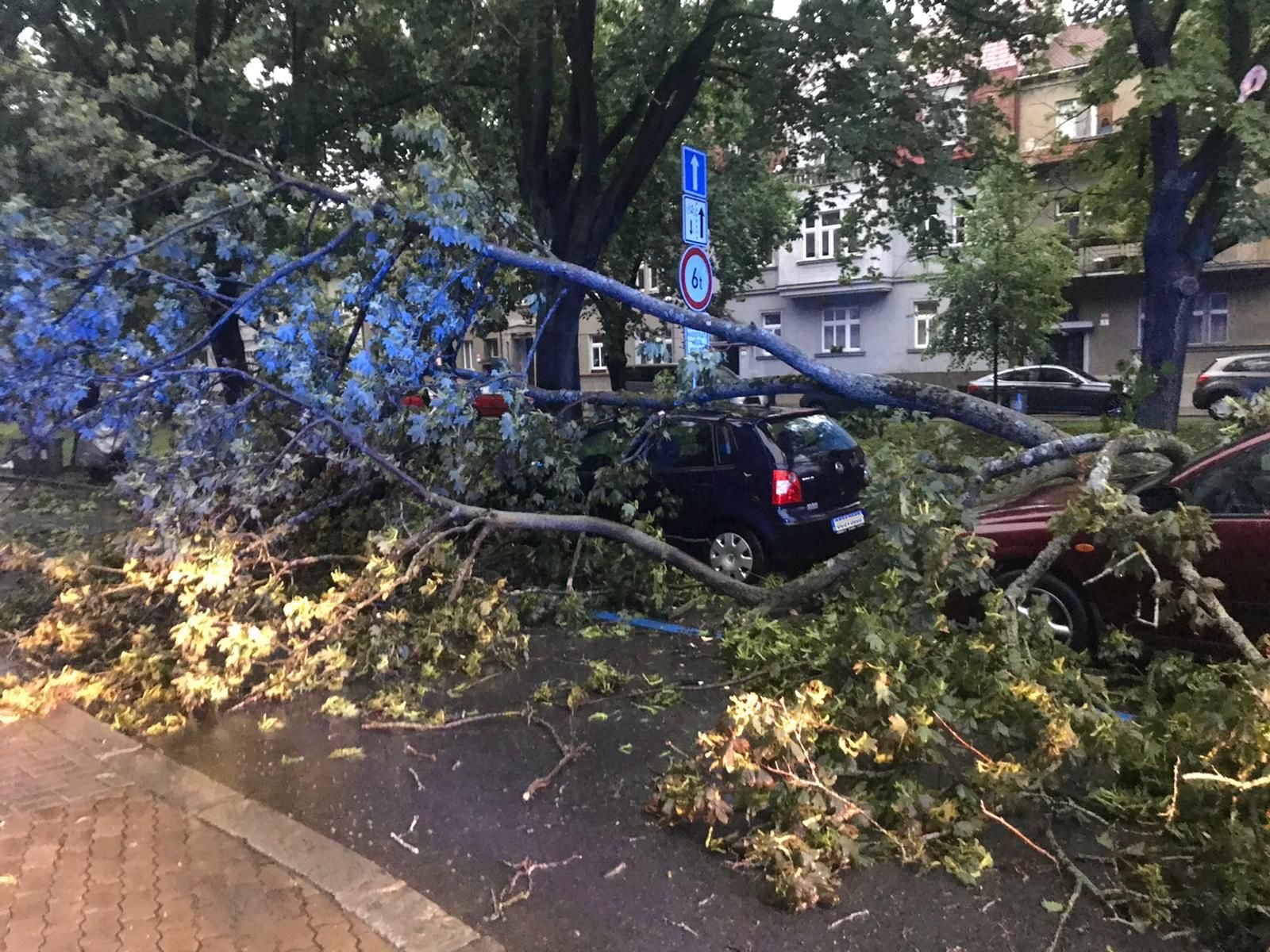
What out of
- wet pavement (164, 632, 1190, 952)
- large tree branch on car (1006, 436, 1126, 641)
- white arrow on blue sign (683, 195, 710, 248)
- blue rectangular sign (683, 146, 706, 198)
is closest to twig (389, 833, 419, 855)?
wet pavement (164, 632, 1190, 952)

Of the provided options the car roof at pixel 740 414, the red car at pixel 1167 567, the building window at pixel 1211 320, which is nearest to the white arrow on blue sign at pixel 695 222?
the car roof at pixel 740 414

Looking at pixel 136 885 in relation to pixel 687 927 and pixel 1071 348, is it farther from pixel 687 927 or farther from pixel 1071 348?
pixel 1071 348

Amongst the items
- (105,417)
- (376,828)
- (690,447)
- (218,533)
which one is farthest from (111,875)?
(690,447)

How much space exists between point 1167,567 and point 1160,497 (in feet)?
2.00

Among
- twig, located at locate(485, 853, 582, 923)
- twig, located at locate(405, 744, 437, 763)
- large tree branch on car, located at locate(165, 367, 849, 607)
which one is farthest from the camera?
large tree branch on car, located at locate(165, 367, 849, 607)

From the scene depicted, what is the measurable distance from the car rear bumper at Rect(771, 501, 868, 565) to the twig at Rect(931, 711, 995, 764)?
373 centimetres

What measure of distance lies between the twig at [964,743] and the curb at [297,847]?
1.93 m

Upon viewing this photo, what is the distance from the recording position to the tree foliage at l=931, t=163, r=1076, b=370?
1944 centimetres

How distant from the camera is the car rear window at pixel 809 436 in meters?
8.00

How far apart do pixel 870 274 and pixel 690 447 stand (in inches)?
366

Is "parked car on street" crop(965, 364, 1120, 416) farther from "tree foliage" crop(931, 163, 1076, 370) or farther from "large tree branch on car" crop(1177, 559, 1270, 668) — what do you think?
"large tree branch on car" crop(1177, 559, 1270, 668)

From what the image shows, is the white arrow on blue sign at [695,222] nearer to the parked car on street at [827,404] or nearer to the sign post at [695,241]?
the sign post at [695,241]

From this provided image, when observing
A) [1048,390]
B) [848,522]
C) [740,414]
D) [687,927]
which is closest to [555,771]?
[687,927]

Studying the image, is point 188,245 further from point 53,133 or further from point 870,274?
point 870,274
